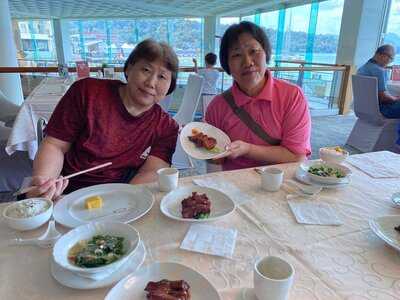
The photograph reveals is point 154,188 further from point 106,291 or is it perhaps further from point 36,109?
point 36,109

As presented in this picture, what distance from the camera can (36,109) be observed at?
7.45 feet

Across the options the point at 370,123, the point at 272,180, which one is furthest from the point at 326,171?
the point at 370,123

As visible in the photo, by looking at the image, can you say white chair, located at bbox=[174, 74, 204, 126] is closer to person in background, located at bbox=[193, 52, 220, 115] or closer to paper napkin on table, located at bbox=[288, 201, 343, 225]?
person in background, located at bbox=[193, 52, 220, 115]

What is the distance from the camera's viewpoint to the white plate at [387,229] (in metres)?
0.78

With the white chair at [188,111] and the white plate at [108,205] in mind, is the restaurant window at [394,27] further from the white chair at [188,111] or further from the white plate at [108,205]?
the white plate at [108,205]

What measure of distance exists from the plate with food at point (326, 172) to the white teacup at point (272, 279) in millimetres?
597

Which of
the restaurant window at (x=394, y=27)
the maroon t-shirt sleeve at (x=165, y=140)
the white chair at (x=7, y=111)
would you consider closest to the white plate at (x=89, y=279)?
the maroon t-shirt sleeve at (x=165, y=140)

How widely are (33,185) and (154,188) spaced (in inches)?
15.6

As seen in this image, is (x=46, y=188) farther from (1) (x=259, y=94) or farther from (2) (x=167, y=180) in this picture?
(1) (x=259, y=94)

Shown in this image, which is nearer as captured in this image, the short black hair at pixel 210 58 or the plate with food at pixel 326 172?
the plate with food at pixel 326 172

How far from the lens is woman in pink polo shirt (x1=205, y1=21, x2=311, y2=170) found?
1415mm

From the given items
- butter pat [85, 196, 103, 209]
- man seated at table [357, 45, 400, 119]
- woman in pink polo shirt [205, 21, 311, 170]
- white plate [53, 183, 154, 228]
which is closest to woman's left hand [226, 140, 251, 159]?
woman in pink polo shirt [205, 21, 311, 170]

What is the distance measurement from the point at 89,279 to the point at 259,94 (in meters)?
1.14

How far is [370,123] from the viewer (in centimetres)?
373
